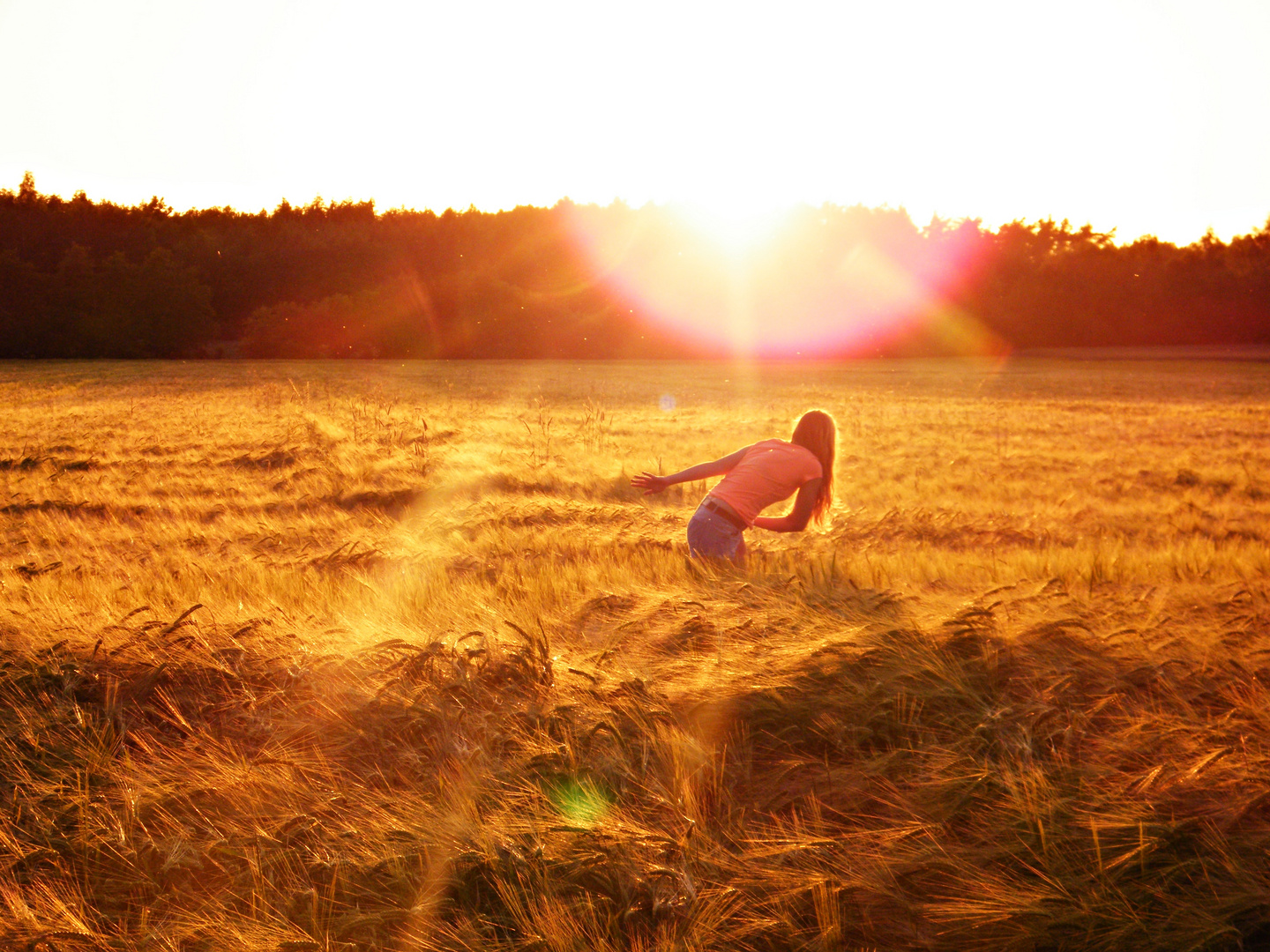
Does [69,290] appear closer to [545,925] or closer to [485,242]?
[485,242]

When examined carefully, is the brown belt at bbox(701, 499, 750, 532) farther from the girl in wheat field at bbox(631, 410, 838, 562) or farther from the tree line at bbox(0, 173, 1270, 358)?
the tree line at bbox(0, 173, 1270, 358)

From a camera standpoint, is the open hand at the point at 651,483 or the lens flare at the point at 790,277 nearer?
the open hand at the point at 651,483

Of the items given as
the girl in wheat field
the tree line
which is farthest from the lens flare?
the girl in wheat field

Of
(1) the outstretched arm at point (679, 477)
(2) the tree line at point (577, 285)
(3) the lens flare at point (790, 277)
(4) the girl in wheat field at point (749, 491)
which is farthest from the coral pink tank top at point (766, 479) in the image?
(3) the lens flare at point (790, 277)

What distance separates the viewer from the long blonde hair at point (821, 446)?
6051 mm

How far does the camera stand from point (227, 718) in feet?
10.6

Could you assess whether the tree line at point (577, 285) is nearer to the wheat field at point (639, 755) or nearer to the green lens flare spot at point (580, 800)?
the wheat field at point (639, 755)

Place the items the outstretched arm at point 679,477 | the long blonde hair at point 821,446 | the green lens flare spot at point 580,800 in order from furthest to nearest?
the long blonde hair at point 821,446, the outstretched arm at point 679,477, the green lens flare spot at point 580,800

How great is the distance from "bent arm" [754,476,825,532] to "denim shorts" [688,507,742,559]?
184 millimetres

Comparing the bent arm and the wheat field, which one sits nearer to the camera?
the wheat field

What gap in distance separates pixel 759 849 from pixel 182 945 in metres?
1.54

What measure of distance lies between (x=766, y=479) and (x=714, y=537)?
52 centimetres

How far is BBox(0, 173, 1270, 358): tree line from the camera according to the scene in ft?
213

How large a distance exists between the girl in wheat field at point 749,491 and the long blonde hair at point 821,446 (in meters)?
0.01
